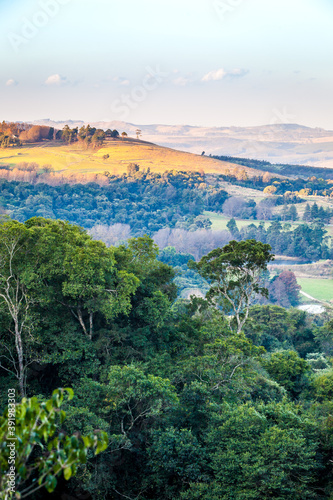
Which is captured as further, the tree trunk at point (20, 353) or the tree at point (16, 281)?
the tree at point (16, 281)

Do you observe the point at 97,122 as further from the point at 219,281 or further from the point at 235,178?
the point at 219,281

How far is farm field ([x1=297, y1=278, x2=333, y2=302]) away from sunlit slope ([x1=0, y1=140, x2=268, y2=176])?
46.7 m

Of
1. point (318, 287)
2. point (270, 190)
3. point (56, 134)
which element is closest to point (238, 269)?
point (318, 287)

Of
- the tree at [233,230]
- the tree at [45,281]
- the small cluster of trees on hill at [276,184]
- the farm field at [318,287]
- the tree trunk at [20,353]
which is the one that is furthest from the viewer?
the small cluster of trees on hill at [276,184]

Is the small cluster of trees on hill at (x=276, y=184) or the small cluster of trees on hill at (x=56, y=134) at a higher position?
the small cluster of trees on hill at (x=56, y=134)

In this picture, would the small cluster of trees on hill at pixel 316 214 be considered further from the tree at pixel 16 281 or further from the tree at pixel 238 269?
the tree at pixel 16 281

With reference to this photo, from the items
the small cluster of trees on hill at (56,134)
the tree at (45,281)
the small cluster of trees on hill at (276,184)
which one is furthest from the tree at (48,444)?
the small cluster of trees on hill at (276,184)

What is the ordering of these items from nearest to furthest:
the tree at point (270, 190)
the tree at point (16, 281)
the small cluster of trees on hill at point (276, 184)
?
1. the tree at point (16, 281)
2. the tree at point (270, 190)
3. the small cluster of trees on hill at point (276, 184)

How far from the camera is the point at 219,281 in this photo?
19703mm

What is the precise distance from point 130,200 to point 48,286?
83.5 m

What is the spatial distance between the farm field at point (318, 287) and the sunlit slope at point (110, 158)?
46.7 meters

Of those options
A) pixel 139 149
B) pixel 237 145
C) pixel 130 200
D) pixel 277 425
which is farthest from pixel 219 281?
pixel 237 145

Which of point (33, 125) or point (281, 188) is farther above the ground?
point (33, 125)

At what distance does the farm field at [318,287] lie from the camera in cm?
5762
